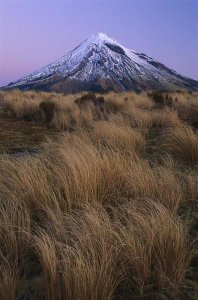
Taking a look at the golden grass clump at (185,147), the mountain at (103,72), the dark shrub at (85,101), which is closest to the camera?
the golden grass clump at (185,147)

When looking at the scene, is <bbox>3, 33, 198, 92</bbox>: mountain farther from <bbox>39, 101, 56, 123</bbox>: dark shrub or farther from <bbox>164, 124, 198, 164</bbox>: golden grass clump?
<bbox>164, 124, 198, 164</bbox>: golden grass clump

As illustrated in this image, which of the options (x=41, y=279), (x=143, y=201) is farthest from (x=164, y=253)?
(x=143, y=201)

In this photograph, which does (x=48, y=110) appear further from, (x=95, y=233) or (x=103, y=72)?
(x=103, y=72)

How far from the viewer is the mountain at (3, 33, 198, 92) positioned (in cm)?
15888

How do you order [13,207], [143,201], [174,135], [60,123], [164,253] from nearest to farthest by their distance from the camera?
1. [164,253]
2. [13,207]
3. [143,201]
4. [174,135]
5. [60,123]

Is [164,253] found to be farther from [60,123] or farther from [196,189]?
[60,123]

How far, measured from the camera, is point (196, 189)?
436 centimetres

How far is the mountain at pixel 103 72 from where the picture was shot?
158875 millimetres

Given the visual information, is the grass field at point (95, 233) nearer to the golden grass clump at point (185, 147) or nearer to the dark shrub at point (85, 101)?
the golden grass clump at point (185, 147)

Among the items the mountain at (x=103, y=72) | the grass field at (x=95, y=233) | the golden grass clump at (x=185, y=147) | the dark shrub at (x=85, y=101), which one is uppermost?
the mountain at (x=103, y=72)

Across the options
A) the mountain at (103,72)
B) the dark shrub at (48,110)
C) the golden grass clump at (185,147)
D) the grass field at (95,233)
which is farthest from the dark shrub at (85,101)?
the mountain at (103,72)

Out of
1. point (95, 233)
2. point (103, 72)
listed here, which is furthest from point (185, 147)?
point (103, 72)

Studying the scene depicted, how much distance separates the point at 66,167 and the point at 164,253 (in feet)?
6.07

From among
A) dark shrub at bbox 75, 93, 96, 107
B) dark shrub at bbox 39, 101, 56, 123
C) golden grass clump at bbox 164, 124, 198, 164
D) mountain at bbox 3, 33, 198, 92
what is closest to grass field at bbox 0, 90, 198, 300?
golden grass clump at bbox 164, 124, 198, 164
